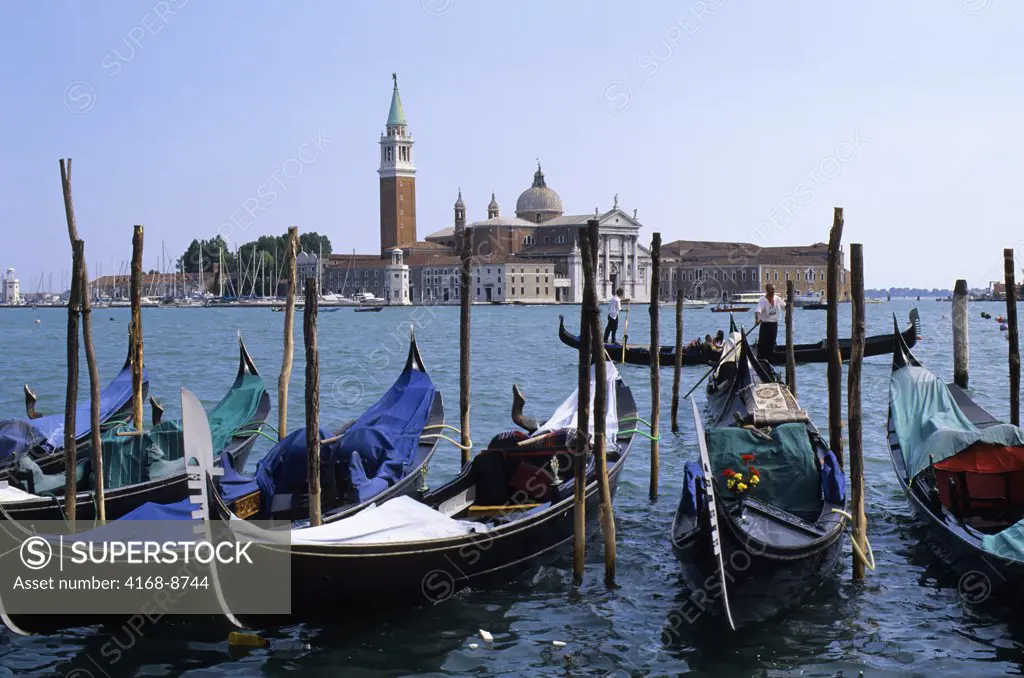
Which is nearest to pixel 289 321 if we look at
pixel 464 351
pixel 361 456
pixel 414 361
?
pixel 414 361

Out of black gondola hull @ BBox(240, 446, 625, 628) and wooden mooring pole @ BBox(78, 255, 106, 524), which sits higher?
wooden mooring pole @ BBox(78, 255, 106, 524)

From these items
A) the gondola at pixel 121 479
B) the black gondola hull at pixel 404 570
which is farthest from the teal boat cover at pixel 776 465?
the gondola at pixel 121 479

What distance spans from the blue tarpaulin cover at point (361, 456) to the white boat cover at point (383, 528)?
3.16ft

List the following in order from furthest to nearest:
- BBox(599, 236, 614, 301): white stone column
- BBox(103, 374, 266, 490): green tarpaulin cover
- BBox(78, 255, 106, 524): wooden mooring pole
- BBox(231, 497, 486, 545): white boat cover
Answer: BBox(599, 236, 614, 301): white stone column < BBox(103, 374, 266, 490): green tarpaulin cover < BBox(78, 255, 106, 524): wooden mooring pole < BBox(231, 497, 486, 545): white boat cover

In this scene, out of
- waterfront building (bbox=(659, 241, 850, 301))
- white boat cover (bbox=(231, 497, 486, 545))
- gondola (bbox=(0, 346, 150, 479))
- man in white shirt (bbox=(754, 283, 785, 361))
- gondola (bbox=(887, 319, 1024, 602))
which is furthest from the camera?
waterfront building (bbox=(659, 241, 850, 301))

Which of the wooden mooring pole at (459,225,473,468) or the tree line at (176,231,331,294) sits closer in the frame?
the wooden mooring pole at (459,225,473,468)

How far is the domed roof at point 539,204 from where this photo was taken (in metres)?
75.7

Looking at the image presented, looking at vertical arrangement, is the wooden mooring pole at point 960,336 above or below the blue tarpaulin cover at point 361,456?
above

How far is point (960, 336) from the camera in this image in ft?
36.2

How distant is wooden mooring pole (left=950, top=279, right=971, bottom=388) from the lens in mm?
10445

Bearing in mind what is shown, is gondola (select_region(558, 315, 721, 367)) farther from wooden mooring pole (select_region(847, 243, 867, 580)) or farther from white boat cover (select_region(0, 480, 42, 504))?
white boat cover (select_region(0, 480, 42, 504))

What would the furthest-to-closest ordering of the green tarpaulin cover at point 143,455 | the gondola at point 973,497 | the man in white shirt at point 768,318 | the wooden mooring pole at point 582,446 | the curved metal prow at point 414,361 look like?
1. the man in white shirt at point 768,318
2. the curved metal prow at point 414,361
3. the green tarpaulin cover at point 143,455
4. the wooden mooring pole at point 582,446
5. the gondola at point 973,497

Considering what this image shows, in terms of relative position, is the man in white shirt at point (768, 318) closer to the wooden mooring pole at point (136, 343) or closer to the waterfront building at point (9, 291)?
the wooden mooring pole at point (136, 343)

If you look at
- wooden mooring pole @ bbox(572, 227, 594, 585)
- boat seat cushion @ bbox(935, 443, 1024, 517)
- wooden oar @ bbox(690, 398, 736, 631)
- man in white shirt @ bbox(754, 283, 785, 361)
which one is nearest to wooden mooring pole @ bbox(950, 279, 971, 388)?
man in white shirt @ bbox(754, 283, 785, 361)
